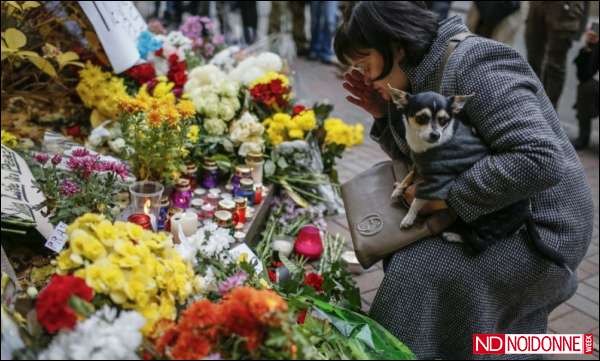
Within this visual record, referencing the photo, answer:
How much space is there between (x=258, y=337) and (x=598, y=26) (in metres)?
5.50

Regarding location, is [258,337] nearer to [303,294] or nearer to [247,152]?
[303,294]

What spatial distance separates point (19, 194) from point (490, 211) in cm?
143

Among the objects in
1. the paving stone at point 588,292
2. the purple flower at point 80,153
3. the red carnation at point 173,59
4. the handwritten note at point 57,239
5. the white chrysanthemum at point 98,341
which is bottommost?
the paving stone at point 588,292

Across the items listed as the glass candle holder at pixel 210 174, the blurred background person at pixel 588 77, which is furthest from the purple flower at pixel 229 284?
the blurred background person at pixel 588 77

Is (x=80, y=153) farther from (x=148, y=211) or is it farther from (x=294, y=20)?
(x=294, y=20)

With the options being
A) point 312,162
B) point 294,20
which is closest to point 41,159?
point 312,162

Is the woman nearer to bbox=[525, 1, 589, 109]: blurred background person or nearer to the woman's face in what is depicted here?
the woman's face

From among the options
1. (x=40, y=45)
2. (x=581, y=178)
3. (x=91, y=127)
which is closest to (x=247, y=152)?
(x=91, y=127)

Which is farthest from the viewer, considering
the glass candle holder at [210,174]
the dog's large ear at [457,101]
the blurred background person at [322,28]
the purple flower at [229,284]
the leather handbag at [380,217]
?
the blurred background person at [322,28]

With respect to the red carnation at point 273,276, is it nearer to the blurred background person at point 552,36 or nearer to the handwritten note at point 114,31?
the handwritten note at point 114,31

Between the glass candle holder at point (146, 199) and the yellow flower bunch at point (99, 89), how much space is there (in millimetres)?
1029

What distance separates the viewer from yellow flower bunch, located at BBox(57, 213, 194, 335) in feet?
4.07

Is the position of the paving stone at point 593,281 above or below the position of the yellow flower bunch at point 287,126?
below

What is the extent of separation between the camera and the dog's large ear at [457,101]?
1.64 m
